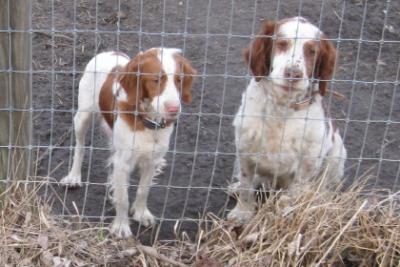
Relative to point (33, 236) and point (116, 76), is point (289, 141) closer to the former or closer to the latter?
point (116, 76)

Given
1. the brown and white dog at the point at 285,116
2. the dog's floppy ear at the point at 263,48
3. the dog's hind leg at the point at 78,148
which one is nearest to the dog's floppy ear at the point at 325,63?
the brown and white dog at the point at 285,116

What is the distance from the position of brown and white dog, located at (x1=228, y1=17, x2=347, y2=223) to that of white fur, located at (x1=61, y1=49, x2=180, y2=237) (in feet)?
1.41

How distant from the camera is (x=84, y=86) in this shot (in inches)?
177

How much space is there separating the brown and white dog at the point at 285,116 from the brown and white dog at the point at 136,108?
0.36 meters

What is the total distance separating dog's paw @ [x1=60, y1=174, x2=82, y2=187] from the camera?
450 centimetres

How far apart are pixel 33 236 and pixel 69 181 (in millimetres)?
971

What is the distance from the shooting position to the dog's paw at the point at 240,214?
3855mm

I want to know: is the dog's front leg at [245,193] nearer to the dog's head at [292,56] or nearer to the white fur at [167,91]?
the dog's head at [292,56]

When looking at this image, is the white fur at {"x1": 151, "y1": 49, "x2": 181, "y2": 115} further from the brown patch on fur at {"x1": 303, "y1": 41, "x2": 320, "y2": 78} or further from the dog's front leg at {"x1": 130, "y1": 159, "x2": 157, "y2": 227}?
the brown patch on fur at {"x1": 303, "y1": 41, "x2": 320, "y2": 78}

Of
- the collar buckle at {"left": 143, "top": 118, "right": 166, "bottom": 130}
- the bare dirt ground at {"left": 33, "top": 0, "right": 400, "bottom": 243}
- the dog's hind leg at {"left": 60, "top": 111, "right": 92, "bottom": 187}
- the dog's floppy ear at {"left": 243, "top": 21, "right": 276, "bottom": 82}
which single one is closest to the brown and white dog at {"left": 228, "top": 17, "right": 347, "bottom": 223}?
the dog's floppy ear at {"left": 243, "top": 21, "right": 276, "bottom": 82}

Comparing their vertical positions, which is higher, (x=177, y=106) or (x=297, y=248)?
(x=177, y=106)

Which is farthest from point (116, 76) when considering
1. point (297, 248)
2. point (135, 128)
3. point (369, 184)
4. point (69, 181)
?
point (369, 184)

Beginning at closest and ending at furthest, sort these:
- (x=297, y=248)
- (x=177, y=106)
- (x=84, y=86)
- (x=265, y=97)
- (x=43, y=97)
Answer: (x=297, y=248) < (x=177, y=106) < (x=265, y=97) < (x=84, y=86) < (x=43, y=97)

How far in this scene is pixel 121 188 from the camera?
4.13m
